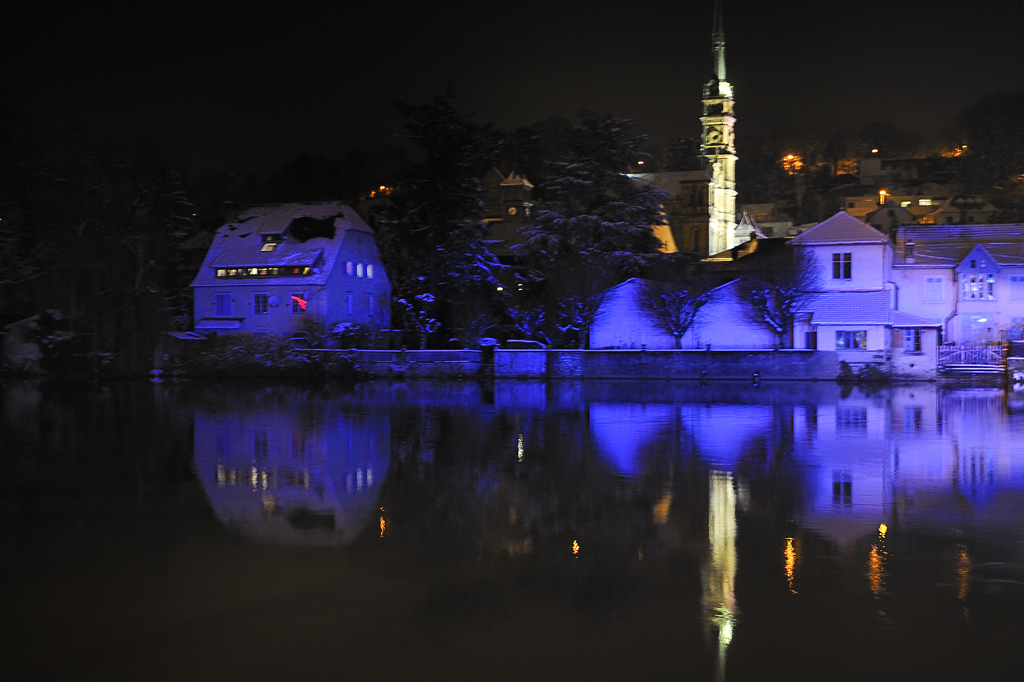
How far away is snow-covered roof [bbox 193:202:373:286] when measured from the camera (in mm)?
48938

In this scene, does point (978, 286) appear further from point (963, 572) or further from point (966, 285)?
point (963, 572)

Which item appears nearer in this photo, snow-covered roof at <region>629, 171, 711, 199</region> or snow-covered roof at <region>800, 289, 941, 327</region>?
snow-covered roof at <region>800, 289, 941, 327</region>

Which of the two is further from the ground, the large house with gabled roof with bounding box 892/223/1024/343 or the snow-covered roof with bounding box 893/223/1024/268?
the snow-covered roof with bounding box 893/223/1024/268

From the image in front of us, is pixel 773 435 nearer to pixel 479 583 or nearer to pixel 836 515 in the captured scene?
pixel 836 515

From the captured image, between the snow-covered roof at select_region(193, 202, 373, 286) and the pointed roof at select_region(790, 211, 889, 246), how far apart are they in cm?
2651

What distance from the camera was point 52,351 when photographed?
44562 millimetres

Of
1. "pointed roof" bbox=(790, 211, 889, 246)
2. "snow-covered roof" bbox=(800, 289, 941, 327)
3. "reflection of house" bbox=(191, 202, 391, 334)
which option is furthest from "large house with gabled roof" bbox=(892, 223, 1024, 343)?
"reflection of house" bbox=(191, 202, 391, 334)

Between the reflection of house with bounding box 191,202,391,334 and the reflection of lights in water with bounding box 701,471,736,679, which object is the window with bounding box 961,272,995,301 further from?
the reflection of lights in water with bounding box 701,471,736,679

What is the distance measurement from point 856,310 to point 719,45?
57.0 metres

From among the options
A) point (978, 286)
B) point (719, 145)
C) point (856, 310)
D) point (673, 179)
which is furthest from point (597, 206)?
point (719, 145)

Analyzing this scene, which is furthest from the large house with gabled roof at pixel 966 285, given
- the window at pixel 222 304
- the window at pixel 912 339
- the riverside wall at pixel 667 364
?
the window at pixel 222 304

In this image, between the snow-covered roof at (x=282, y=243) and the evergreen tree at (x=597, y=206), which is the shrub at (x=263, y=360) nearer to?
the snow-covered roof at (x=282, y=243)

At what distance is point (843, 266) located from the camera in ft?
136

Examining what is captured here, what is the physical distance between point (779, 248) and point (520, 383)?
15.8 metres
